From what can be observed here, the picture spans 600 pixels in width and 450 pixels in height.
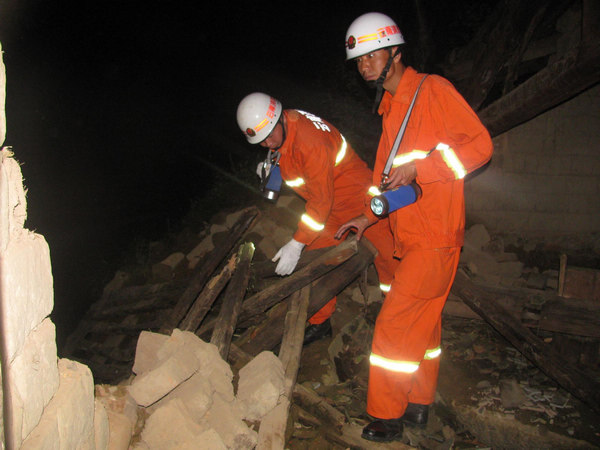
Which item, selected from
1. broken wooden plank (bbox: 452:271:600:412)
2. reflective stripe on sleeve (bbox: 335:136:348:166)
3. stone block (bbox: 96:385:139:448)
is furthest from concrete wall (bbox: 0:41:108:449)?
broken wooden plank (bbox: 452:271:600:412)

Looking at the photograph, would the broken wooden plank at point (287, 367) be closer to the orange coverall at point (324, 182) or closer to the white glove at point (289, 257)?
the white glove at point (289, 257)

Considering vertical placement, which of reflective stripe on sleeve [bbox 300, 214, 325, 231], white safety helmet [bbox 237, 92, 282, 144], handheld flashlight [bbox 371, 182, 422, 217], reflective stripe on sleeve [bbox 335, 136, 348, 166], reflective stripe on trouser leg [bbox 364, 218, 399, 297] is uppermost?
white safety helmet [bbox 237, 92, 282, 144]

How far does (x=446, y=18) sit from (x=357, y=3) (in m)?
2.53

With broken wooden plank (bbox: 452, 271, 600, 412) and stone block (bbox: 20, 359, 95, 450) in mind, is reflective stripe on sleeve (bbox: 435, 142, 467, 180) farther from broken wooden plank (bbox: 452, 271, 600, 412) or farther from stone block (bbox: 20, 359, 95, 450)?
stone block (bbox: 20, 359, 95, 450)

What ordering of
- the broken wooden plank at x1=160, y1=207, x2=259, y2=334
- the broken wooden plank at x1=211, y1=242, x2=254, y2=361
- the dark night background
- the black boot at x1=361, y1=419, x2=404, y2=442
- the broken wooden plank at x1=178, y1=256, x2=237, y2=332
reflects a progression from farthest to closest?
1. the dark night background
2. the broken wooden plank at x1=160, y1=207, x2=259, y2=334
3. the broken wooden plank at x1=178, y1=256, x2=237, y2=332
4. the broken wooden plank at x1=211, y1=242, x2=254, y2=361
5. the black boot at x1=361, y1=419, x2=404, y2=442

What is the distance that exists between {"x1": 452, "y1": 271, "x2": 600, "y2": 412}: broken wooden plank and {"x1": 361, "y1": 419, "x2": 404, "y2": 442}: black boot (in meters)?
1.35

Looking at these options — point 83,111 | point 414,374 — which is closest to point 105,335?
point 414,374

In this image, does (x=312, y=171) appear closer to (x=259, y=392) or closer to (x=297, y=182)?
(x=297, y=182)

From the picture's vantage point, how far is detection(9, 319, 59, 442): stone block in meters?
1.33

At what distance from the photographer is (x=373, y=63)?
2.63 m

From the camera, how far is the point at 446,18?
6137mm

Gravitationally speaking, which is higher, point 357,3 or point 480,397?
point 357,3

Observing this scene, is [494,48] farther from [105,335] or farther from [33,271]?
[105,335]

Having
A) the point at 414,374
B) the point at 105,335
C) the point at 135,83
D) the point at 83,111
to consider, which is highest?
the point at 135,83
